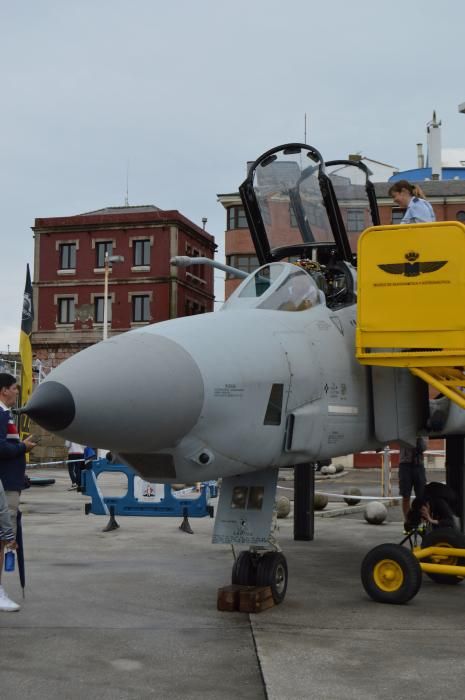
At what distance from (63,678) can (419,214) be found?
552cm

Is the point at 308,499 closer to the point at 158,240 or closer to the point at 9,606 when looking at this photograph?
the point at 9,606

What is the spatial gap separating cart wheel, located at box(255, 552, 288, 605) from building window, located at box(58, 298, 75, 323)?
53.1 m

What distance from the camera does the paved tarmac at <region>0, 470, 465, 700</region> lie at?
16.2ft

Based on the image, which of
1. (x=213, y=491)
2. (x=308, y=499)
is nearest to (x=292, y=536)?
(x=308, y=499)

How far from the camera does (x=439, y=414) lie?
8742 millimetres

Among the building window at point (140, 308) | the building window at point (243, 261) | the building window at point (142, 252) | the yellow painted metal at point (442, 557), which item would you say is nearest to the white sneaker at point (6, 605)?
the yellow painted metal at point (442, 557)

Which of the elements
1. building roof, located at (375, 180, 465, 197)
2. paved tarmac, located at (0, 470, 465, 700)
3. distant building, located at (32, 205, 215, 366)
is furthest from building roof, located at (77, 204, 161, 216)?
paved tarmac, located at (0, 470, 465, 700)

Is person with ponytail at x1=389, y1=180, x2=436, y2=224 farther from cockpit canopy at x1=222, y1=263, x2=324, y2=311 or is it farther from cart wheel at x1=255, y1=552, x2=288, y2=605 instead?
cart wheel at x1=255, y1=552, x2=288, y2=605

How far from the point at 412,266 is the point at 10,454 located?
3.72m

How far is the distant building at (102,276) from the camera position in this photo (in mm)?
57469

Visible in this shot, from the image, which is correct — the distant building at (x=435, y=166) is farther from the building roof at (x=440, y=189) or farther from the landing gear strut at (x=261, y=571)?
the landing gear strut at (x=261, y=571)

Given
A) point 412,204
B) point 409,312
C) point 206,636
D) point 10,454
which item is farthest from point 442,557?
point 10,454

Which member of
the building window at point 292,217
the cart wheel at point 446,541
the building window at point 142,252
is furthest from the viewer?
the building window at point 142,252

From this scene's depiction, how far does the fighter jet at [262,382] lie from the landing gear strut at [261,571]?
0.03ft
